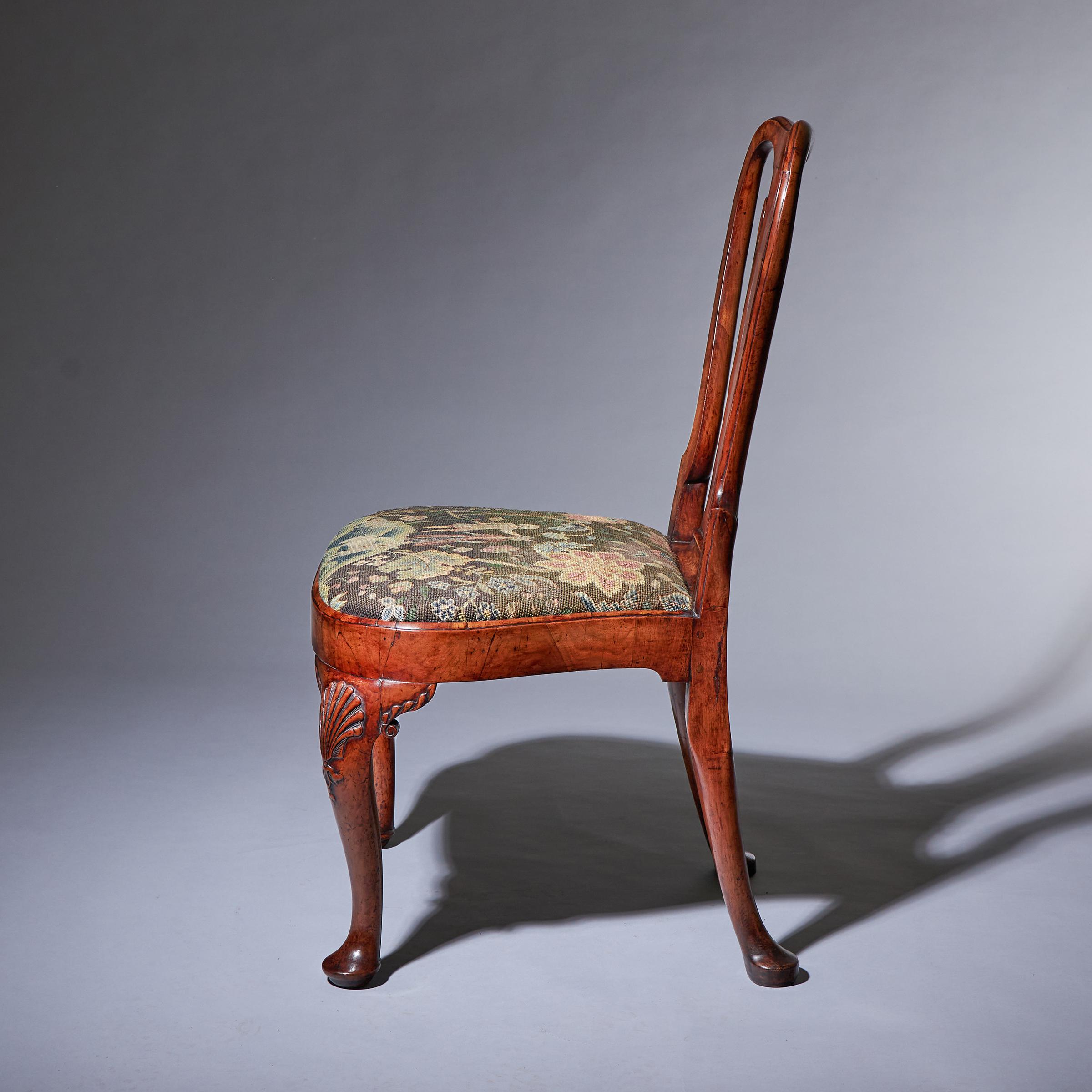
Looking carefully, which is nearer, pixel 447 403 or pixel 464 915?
pixel 464 915

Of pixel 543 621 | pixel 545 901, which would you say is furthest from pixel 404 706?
pixel 545 901

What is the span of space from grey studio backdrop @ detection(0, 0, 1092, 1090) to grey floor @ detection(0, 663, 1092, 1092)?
0.01 meters

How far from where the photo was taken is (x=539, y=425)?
2.88 metres

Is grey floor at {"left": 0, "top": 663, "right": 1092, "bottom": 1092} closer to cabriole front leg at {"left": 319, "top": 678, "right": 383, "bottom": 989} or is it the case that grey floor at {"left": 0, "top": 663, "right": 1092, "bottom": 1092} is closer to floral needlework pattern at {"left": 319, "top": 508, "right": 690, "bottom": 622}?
cabriole front leg at {"left": 319, "top": 678, "right": 383, "bottom": 989}

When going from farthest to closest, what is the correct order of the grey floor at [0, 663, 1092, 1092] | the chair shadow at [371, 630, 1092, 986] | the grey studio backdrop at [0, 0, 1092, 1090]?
the grey studio backdrop at [0, 0, 1092, 1090] → the chair shadow at [371, 630, 1092, 986] → the grey floor at [0, 663, 1092, 1092]

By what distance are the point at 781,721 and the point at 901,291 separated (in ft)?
3.50

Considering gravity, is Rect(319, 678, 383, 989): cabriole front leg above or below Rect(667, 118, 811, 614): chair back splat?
below

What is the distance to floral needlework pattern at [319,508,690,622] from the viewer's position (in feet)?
4.26

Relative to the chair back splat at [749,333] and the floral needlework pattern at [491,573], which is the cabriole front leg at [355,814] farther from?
the chair back splat at [749,333]

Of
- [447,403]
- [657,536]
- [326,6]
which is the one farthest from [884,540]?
[326,6]

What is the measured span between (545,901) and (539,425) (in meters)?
1.48

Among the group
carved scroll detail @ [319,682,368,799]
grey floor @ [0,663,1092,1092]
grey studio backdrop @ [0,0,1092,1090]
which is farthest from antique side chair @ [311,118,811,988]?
grey studio backdrop @ [0,0,1092,1090]

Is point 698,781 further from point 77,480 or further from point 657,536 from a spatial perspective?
point 77,480

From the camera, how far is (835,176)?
2.75m
